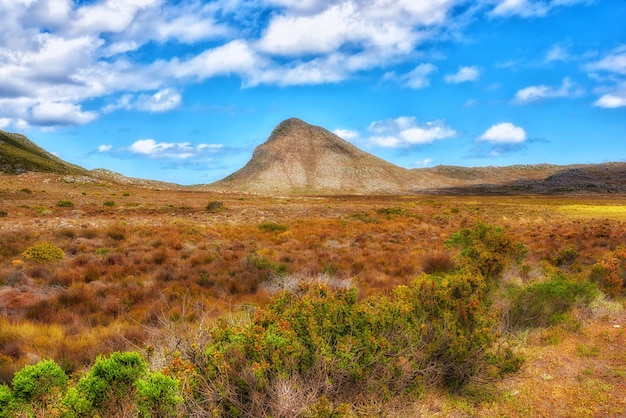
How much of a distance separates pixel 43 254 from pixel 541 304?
14576 millimetres

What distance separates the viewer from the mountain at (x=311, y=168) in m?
126

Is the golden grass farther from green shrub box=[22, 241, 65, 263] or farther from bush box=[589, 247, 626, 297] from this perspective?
green shrub box=[22, 241, 65, 263]

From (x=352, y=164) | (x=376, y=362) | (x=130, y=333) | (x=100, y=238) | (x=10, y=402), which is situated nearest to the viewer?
(x=10, y=402)

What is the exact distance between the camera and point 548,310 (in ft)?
25.7

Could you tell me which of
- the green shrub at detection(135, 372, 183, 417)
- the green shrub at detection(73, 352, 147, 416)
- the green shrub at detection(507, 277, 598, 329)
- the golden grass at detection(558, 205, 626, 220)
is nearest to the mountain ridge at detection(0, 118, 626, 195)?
the golden grass at detection(558, 205, 626, 220)

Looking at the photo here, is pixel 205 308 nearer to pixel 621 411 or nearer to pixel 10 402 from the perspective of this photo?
pixel 10 402

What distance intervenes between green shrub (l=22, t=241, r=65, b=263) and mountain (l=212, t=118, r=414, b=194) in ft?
347

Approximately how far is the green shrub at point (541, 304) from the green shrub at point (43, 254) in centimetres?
1369

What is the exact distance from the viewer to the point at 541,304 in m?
7.85

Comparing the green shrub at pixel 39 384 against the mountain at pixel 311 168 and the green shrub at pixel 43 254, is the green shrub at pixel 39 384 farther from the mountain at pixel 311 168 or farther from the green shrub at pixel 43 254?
the mountain at pixel 311 168

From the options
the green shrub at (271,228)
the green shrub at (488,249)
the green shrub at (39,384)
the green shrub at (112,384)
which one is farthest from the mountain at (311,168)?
the green shrub at (112,384)

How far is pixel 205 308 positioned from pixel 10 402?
5052 millimetres

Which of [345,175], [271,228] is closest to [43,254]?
[271,228]

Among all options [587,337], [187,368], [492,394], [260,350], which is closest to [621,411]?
[492,394]
